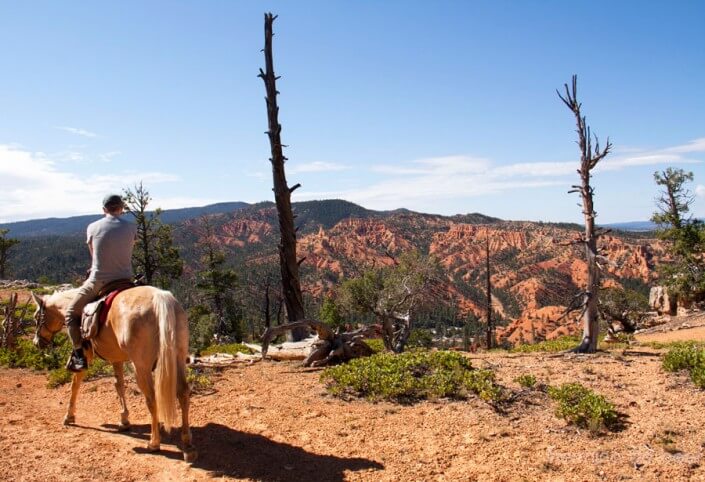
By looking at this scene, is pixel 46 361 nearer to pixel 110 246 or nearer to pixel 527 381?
pixel 110 246

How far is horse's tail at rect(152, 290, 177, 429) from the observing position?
18.4 ft

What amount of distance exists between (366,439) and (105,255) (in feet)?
15.3

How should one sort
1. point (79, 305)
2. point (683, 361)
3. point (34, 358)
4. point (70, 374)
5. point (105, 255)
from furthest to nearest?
point (34, 358)
point (70, 374)
point (683, 361)
point (79, 305)
point (105, 255)

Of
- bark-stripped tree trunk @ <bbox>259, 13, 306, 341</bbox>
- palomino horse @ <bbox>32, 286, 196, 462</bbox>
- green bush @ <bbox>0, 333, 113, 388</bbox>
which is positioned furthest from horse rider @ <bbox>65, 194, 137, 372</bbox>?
bark-stripped tree trunk @ <bbox>259, 13, 306, 341</bbox>

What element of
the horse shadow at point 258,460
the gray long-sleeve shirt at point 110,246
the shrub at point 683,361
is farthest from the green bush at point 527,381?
the gray long-sleeve shirt at point 110,246

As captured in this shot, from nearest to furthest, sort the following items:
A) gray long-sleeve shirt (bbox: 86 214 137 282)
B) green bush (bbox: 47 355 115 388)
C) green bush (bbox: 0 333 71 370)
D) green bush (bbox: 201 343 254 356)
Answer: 1. gray long-sleeve shirt (bbox: 86 214 137 282)
2. green bush (bbox: 47 355 115 388)
3. green bush (bbox: 0 333 71 370)
4. green bush (bbox: 201 343 254 356)

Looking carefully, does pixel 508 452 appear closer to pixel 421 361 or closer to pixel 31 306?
pixel 421 361

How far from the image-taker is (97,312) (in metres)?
6.55

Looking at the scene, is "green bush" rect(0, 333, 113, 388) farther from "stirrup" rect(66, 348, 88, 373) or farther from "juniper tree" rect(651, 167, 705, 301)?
"juniper tree" rect(651, 167, 705, 301)

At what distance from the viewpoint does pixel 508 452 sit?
19.4ft

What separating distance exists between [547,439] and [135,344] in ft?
18.5

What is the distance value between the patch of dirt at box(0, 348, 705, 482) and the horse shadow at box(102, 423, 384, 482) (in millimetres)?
15

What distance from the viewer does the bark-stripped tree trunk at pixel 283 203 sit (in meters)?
12.8

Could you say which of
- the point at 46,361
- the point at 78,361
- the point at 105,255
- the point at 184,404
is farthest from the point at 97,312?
the point at 46,361
